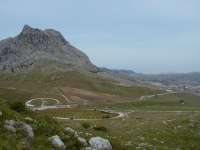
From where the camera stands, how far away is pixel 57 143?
80.1 feet

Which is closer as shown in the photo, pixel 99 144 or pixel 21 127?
pixel 21 127

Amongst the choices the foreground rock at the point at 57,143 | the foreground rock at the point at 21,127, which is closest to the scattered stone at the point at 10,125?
the foreground rock at the point at 21,127

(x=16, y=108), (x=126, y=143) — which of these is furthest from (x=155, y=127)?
(x=16, y=108)

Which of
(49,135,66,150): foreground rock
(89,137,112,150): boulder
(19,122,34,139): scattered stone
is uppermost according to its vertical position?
(19,122,34,139): scattered stone

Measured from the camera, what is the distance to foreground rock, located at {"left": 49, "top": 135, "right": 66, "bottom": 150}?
24.3 meters

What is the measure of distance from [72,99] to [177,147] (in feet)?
455

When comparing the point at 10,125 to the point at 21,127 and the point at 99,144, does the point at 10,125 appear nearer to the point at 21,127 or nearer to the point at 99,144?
the point at 21,127

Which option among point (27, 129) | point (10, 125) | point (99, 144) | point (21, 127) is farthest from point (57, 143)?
point (99, 144)

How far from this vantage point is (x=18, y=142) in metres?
22.6

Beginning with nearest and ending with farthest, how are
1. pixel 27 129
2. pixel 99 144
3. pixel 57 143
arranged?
pixel 57 143, pixel 27 129, pixel 99 144

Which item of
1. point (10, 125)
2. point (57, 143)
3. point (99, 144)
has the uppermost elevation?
point (10, 125)

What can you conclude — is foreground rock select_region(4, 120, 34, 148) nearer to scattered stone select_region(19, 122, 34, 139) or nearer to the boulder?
scattered stone select_region(19, 122, 34, 139)

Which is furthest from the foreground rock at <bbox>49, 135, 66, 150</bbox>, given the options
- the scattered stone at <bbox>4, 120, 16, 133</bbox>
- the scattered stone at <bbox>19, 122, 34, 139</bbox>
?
the scattered stone at <bbox>4, 120, 16, 133</bbox>

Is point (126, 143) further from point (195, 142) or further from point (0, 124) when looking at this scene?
point (0, 124)
